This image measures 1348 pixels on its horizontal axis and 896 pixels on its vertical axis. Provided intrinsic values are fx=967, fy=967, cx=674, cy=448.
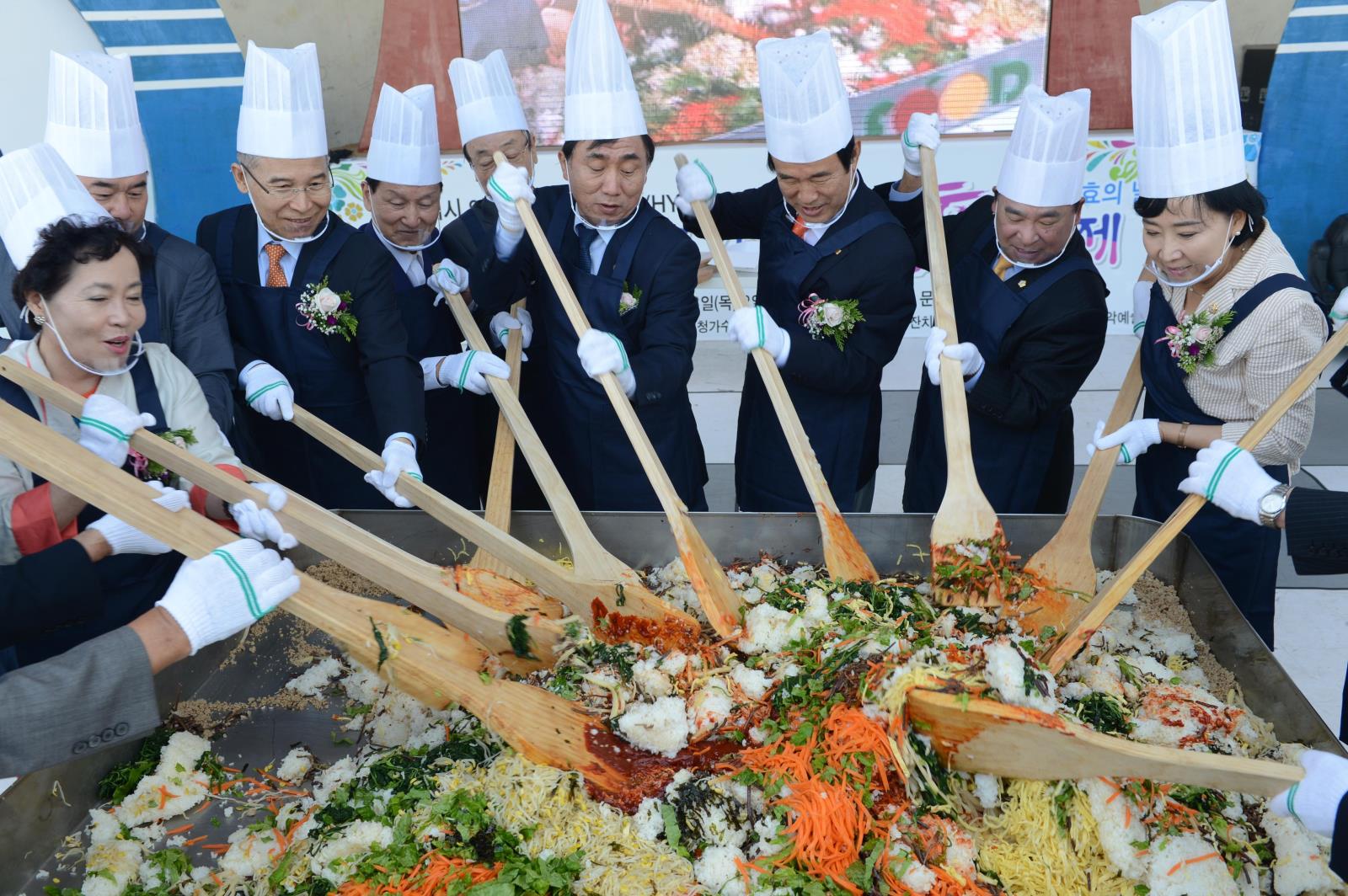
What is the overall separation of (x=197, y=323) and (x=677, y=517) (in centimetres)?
163

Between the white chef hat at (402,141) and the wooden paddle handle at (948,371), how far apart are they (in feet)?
6.01

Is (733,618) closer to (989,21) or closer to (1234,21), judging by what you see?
(989,21)

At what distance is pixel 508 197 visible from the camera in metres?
3.31

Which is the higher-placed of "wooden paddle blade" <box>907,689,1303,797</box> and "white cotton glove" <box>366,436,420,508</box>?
"white cotton glove" <box>366,436,420,508</box>

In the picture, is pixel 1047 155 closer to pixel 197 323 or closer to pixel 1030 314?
pixel 1030 314

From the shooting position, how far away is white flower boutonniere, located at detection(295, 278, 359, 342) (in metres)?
3.14

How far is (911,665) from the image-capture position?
208cm

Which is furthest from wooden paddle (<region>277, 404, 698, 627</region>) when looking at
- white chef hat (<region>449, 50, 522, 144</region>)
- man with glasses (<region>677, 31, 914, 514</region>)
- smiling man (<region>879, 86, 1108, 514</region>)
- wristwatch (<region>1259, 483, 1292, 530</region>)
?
white chef hat (<region>449, 50, 522, 144</region>)

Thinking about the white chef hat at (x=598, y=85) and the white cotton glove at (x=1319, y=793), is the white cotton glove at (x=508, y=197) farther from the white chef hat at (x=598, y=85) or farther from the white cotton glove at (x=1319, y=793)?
the white cotton glove at (x=1319, y=793)

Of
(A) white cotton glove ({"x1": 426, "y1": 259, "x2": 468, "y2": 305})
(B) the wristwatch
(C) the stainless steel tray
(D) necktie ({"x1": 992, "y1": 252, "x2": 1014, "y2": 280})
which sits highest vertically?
(D) necktie ({"x1": 992, "y1": 252, "x2": 1014, "y2": 280})

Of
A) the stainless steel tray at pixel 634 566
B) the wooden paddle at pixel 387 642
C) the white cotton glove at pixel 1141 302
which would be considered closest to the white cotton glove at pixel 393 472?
the stainless steel tray at pixel 634 566

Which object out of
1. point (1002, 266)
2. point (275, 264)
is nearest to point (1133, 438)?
point (1002, 266)

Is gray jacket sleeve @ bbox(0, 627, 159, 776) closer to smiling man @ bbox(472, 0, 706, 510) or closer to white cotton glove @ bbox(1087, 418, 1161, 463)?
smiling man @ bbox(472, 0, 706, 510)

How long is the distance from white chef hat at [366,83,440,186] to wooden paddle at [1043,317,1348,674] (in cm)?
272
